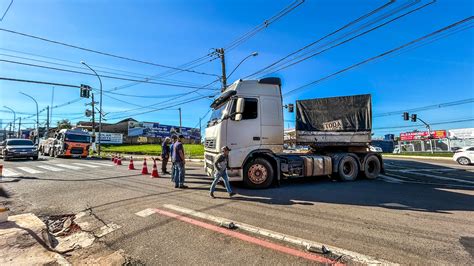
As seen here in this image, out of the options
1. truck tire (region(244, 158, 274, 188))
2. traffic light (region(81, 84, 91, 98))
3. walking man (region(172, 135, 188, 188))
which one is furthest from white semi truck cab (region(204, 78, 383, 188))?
traffic light (region(81, 84, 91, 98))

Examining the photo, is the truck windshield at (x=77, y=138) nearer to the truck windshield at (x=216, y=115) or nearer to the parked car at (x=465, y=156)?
the truck windshield at (x=216, y=115)

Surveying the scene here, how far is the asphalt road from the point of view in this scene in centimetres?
354

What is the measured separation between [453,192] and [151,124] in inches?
2575

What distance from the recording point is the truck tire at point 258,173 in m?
8.03

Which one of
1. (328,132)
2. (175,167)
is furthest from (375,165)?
(175,167)

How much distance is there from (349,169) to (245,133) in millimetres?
5076

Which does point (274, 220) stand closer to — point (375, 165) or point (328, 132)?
point (328, 132)

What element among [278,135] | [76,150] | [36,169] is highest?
[278,135]

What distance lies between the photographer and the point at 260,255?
3.44m

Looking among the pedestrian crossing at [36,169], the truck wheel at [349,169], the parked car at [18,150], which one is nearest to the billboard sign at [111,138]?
the parked car at [18,150]

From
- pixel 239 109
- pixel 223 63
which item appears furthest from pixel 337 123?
pixel 223 63

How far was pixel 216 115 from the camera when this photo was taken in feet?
28.4

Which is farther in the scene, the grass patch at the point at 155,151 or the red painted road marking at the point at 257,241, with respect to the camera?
the grass patch at the point at 155,151

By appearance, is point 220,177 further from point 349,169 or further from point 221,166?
point 349,169
